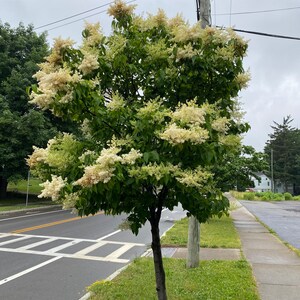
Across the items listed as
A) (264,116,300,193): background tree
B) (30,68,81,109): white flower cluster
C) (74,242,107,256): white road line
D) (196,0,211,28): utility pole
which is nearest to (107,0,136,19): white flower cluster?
→ (30,68,81,109): white flower cluster

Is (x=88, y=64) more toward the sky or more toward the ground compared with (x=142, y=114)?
more toward the sky

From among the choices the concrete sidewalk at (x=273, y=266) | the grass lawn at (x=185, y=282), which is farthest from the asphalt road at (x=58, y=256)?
the concrete sidewalk at (x=273, y=266)

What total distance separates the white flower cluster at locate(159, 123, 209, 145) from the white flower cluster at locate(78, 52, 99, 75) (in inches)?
43.3

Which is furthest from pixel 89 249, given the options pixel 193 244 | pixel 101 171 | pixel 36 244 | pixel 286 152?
pixel 286 152

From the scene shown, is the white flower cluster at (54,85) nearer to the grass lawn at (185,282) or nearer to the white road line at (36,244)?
the grass lawn at (185,282)

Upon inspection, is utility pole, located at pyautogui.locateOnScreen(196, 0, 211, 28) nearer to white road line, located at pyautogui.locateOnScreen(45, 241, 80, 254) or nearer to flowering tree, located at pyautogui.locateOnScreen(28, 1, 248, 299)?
flowering tree, located at pyautogui.locateOnScreen(28, 1, 248, 299)

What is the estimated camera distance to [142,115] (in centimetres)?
351

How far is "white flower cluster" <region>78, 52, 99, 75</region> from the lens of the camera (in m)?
3.68

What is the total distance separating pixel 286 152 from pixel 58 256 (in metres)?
79.5

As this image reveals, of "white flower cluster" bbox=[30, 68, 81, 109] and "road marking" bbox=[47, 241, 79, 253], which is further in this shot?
"road marking" bbox=[47, 241, 79, 253]

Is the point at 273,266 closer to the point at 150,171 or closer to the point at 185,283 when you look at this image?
the point at 185,283

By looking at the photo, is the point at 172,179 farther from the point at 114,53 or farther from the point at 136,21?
the point at 136,21

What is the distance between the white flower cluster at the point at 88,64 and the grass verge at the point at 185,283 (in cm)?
378

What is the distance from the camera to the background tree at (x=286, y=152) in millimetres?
80500
